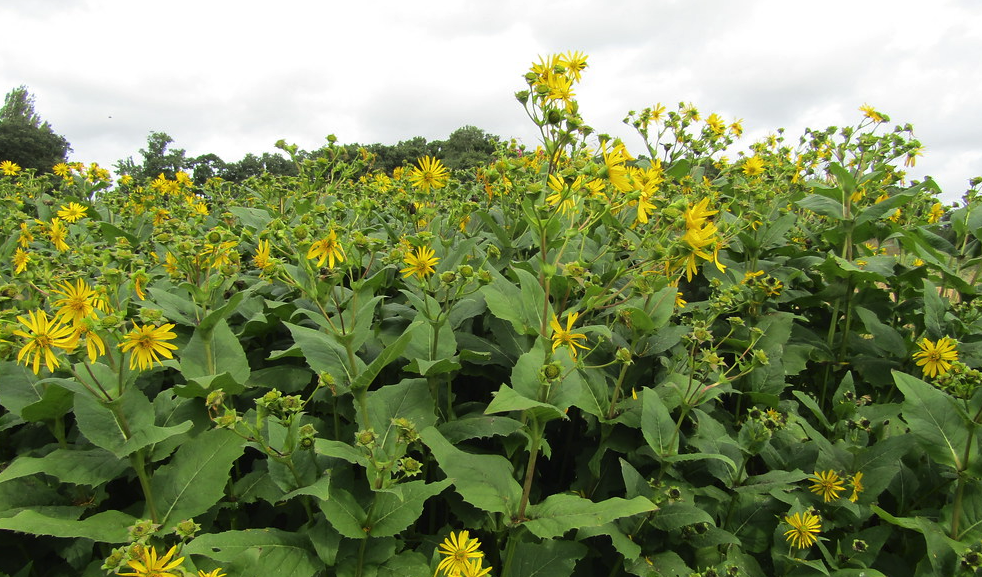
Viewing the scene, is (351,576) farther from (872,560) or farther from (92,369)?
(872,560)

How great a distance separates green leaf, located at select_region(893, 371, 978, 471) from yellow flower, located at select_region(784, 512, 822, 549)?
1.87ft

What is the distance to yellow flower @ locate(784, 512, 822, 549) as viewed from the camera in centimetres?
209

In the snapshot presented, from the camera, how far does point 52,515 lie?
190 centimetres

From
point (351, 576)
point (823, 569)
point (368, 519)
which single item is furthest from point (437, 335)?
point (823, 569)

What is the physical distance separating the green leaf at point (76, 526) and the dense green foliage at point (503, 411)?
11 mm

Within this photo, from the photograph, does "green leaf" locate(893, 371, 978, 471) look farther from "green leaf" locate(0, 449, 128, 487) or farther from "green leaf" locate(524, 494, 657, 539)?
"green leaf" locate(0, 449, 128, 487)

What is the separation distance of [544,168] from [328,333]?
3.15 meters

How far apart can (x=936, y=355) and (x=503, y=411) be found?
7.66 ft

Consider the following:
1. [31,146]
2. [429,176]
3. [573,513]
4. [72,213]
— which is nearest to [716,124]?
[429,176]

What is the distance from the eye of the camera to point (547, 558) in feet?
6.29

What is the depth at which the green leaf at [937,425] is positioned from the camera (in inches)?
84.6

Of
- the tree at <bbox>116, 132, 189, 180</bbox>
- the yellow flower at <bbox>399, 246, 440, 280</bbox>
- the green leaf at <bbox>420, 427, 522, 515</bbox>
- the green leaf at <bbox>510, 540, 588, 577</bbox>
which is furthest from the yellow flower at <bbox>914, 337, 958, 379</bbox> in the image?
the tree at <bbox>116, 132, 189, 180</bbox>

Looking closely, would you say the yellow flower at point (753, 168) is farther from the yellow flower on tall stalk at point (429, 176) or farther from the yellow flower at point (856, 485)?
the yellow flower at point (856, 485)

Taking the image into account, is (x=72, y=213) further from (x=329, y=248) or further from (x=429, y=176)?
(x=329, y=248)
